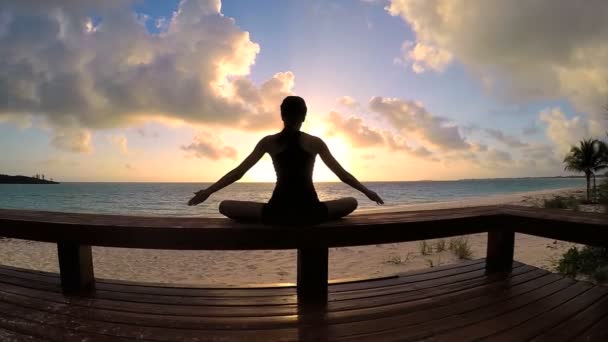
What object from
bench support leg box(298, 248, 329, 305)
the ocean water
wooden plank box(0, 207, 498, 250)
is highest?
wooden plank box(0, 207, 498, 250)

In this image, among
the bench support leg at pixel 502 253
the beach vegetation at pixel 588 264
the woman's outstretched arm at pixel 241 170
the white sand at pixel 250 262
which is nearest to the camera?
the woman's outstretched arm at pixel 241 170

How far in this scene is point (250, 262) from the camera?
8.19 m

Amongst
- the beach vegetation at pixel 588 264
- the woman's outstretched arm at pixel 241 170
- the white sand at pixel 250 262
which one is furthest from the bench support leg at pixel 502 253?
the white sand at pixel 250 262

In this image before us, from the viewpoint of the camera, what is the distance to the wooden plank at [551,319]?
1.88 meters

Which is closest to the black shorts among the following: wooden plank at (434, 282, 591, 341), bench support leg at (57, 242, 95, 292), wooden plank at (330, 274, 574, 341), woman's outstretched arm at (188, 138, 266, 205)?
woman's outstretched arm at (188, 138, 266, 205)

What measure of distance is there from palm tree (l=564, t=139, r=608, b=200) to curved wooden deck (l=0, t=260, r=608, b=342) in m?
28.9

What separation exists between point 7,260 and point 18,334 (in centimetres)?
1021

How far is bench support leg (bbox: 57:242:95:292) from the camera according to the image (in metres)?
2.67

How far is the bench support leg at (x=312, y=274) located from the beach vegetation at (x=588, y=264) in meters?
4.24

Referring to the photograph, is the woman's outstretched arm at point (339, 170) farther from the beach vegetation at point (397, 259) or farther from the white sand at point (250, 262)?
the beach vegetation at point (397, 259)

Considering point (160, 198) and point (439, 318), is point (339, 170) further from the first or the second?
point (160, 198)

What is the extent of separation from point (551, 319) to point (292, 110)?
2359 mm

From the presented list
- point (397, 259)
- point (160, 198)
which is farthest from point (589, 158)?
point (160, 198)

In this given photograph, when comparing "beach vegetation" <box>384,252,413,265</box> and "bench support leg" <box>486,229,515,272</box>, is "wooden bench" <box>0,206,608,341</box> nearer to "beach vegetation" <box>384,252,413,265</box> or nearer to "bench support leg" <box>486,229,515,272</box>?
"bench support leg" <box>486,229,515,272</box>
